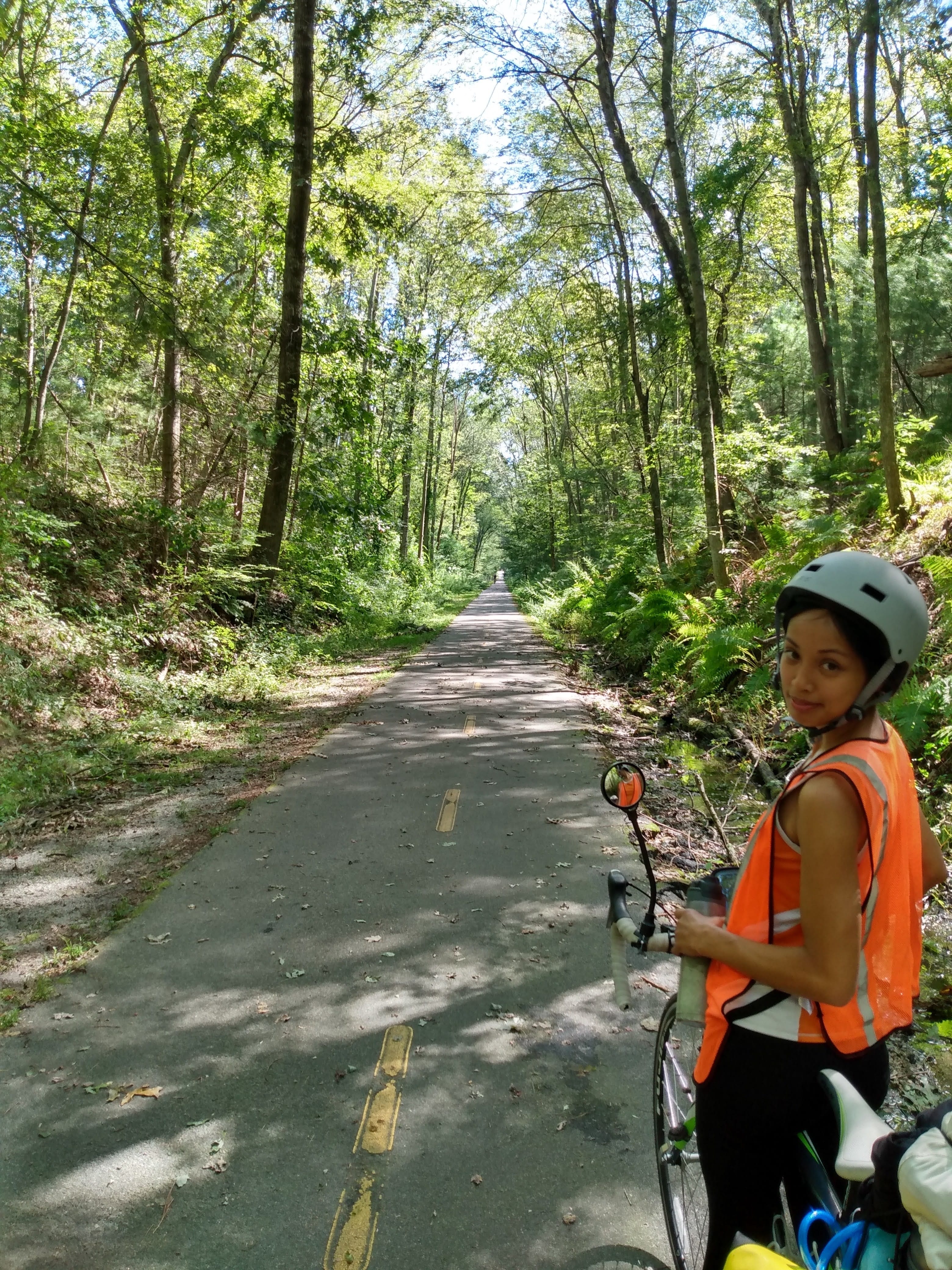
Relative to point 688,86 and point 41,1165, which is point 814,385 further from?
point 41,1165

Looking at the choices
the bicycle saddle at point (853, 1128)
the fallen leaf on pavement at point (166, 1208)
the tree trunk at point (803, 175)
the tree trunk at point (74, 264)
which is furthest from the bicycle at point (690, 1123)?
the tree trunk at point (803, 175)

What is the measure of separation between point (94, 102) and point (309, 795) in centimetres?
1967

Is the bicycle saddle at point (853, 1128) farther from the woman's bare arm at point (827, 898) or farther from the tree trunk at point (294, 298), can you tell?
the tree trunk at point (294, 298)

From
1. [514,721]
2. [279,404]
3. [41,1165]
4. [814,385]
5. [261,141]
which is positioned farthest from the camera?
[814,385]

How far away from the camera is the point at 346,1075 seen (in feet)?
11.9

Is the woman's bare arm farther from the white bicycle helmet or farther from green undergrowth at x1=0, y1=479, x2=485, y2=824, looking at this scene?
green undergrowth at x1=0, y1=479, x2=485, y2=824

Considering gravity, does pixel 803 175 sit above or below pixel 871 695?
above

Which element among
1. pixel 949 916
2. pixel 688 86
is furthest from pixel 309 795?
pixel 688 86

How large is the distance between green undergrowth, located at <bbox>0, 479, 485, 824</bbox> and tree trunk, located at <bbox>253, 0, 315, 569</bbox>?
1.13 metres

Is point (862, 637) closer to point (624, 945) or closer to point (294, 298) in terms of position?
point (624, 945)

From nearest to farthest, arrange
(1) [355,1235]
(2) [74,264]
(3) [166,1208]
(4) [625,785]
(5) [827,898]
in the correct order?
(5) [827,898] → (4) [625,785] → (1) [355,1235] → (3) [166,1208] → (2) [74,264]

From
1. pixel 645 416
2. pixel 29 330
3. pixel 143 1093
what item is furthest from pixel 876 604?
pixel 29 330

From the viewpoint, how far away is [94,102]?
1888 centimetres

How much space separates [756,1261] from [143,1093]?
3329mm
